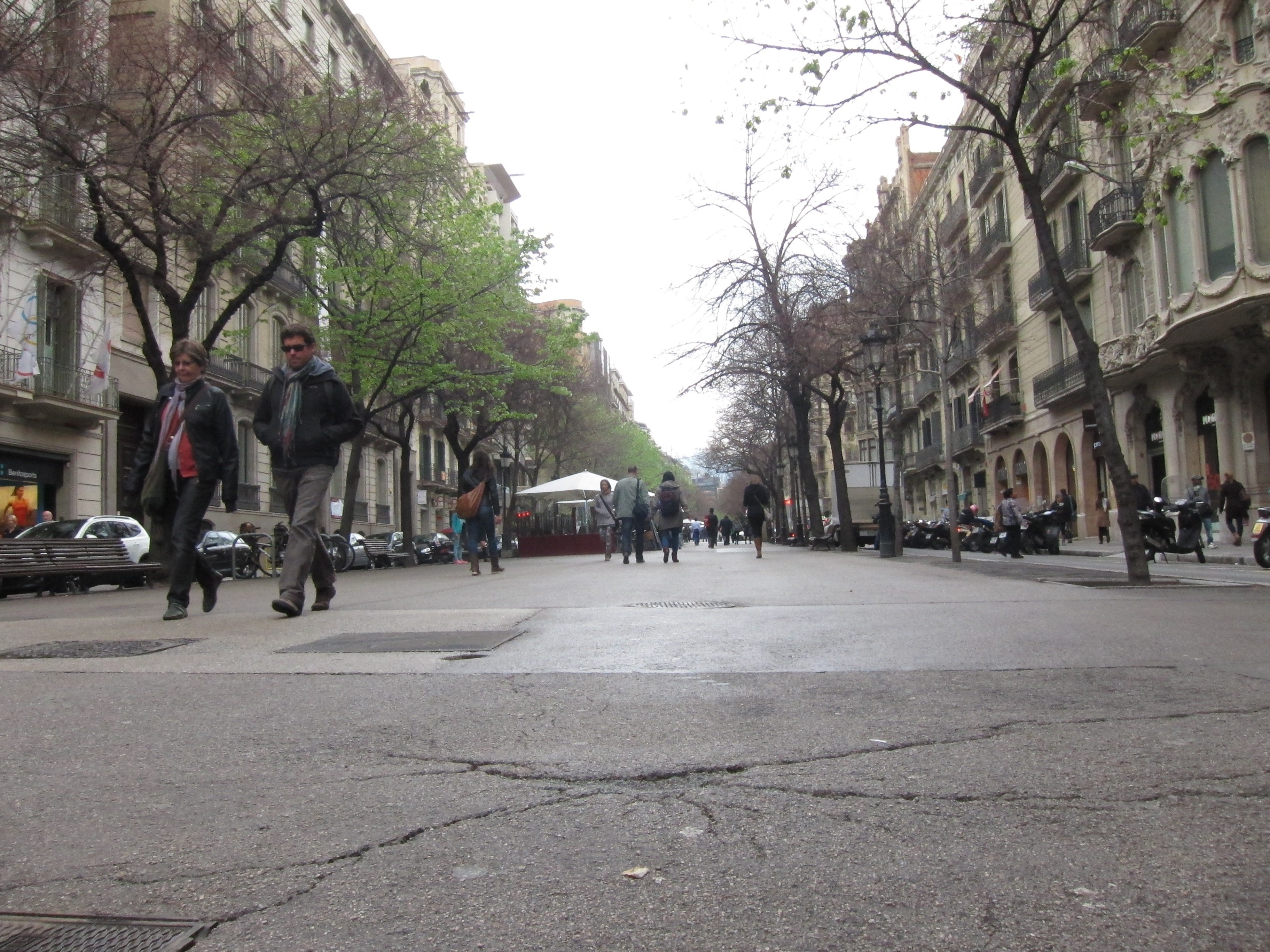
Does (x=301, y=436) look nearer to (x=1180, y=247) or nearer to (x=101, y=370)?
(x=101, y=370)

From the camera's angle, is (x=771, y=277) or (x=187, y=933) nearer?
(x=187, y=933)

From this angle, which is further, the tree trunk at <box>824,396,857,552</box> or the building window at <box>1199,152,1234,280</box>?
the tree trunk at <box>824,396,857,552</box>

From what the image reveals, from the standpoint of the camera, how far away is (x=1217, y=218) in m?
22.6

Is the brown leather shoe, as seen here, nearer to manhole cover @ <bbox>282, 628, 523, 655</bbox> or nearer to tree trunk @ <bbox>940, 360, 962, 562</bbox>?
manhole cover @ <bbox>282, 628, 523, 655</bbox>

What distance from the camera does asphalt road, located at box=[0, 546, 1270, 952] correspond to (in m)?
2.01

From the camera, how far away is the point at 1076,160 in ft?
40.4

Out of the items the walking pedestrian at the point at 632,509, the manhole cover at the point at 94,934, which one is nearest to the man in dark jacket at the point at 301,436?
the manhole cover at the point at 94,934

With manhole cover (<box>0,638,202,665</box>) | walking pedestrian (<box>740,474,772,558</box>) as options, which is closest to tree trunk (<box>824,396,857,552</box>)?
walking pedestrian (<box>740,474,772,558</box>)

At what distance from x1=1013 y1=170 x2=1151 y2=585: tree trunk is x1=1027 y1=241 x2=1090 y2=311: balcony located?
19184 mm

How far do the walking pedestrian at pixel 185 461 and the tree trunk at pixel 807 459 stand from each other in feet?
82.0

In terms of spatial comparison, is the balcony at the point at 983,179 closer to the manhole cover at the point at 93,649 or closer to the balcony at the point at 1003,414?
the balcony at the point at 1003,414

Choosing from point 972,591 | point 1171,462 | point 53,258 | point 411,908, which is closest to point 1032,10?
point 972,591

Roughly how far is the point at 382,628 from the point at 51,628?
241cm

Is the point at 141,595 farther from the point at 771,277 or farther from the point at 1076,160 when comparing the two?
the point at 771,277
